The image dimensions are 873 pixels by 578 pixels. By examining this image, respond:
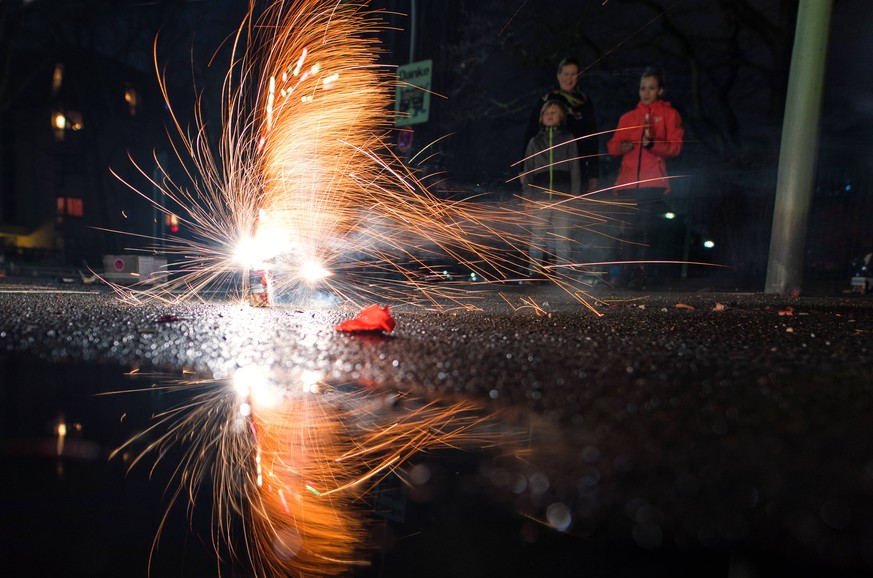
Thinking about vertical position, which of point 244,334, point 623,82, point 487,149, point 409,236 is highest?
point 623,82

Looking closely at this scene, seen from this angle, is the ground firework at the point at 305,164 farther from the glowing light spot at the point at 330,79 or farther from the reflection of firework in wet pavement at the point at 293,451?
the reflection of firework in wet pavement at the point at 293,451

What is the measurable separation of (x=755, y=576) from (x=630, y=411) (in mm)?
462

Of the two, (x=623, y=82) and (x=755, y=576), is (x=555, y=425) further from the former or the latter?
(x=623, y=82)

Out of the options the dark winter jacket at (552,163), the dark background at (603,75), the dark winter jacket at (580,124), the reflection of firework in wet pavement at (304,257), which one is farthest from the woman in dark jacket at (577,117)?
the dark background at (603,75)

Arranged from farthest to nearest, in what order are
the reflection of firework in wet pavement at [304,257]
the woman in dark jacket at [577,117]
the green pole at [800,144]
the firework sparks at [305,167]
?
1. the woman in dark jacket at [577,117]
2. the green pole at [800,144]
3. the firework sparks at [305,167]
4. the reflection of firework in wet pavement at [304,257]

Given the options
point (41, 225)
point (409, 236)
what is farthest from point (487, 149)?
point (41, 225)

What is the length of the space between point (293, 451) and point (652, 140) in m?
6.20

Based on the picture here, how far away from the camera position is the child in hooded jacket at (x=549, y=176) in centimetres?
602

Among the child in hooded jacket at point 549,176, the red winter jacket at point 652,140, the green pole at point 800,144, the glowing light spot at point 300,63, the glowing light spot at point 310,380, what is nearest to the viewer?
the glowing light spot at point 310,380

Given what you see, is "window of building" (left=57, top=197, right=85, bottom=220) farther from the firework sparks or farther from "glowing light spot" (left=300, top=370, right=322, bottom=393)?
"glowing light spot" (left=300, top=370, right=322, bottom=393)

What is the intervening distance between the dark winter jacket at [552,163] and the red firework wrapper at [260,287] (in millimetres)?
3404

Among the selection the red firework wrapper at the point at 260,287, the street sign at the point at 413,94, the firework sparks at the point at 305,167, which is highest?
the street sign at the point at 413,94

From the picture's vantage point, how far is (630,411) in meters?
1.00

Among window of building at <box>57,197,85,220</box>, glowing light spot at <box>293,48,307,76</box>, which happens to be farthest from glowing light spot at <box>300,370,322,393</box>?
window of building at <box>57,197,85,220</box>
